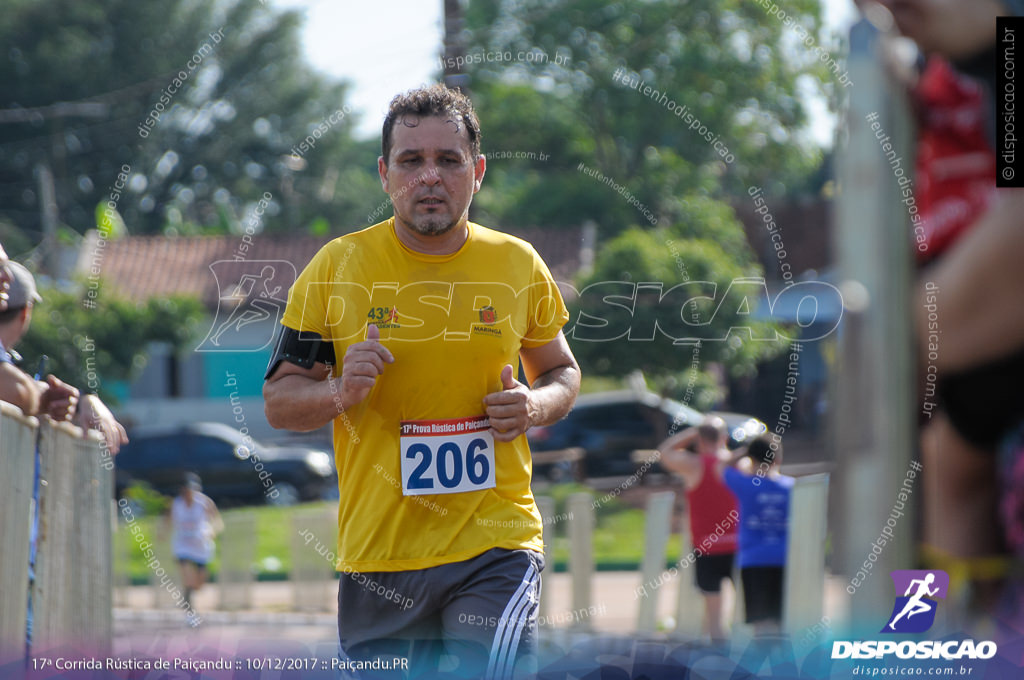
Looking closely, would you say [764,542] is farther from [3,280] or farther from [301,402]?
[3,280]

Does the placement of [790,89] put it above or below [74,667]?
above

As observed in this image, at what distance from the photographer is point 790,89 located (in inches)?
270

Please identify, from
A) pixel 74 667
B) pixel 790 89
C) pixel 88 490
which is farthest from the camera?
pixel 790 89

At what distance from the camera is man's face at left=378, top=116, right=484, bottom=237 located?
9.36ft

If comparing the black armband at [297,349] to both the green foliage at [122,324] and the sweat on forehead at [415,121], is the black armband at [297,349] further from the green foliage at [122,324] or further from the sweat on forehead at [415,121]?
the green foliage at [122,324]

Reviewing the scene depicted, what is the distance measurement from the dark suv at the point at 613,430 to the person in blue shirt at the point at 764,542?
3496 mm

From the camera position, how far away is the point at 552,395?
9.62ft

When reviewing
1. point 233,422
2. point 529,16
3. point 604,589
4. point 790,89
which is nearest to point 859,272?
point 790,89

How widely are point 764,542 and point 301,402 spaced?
390 cm

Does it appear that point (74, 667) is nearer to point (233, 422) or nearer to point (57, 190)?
point (233, 422)

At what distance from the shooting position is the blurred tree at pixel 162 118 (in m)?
18.2

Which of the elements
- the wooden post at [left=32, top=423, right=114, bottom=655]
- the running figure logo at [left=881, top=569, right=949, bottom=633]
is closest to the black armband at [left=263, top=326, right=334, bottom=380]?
the wooden post at [left=32, top=423, right=114, bottom=655]

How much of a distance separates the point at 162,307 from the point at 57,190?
29.6ft

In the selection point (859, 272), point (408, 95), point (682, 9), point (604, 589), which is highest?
point (682, 9)
